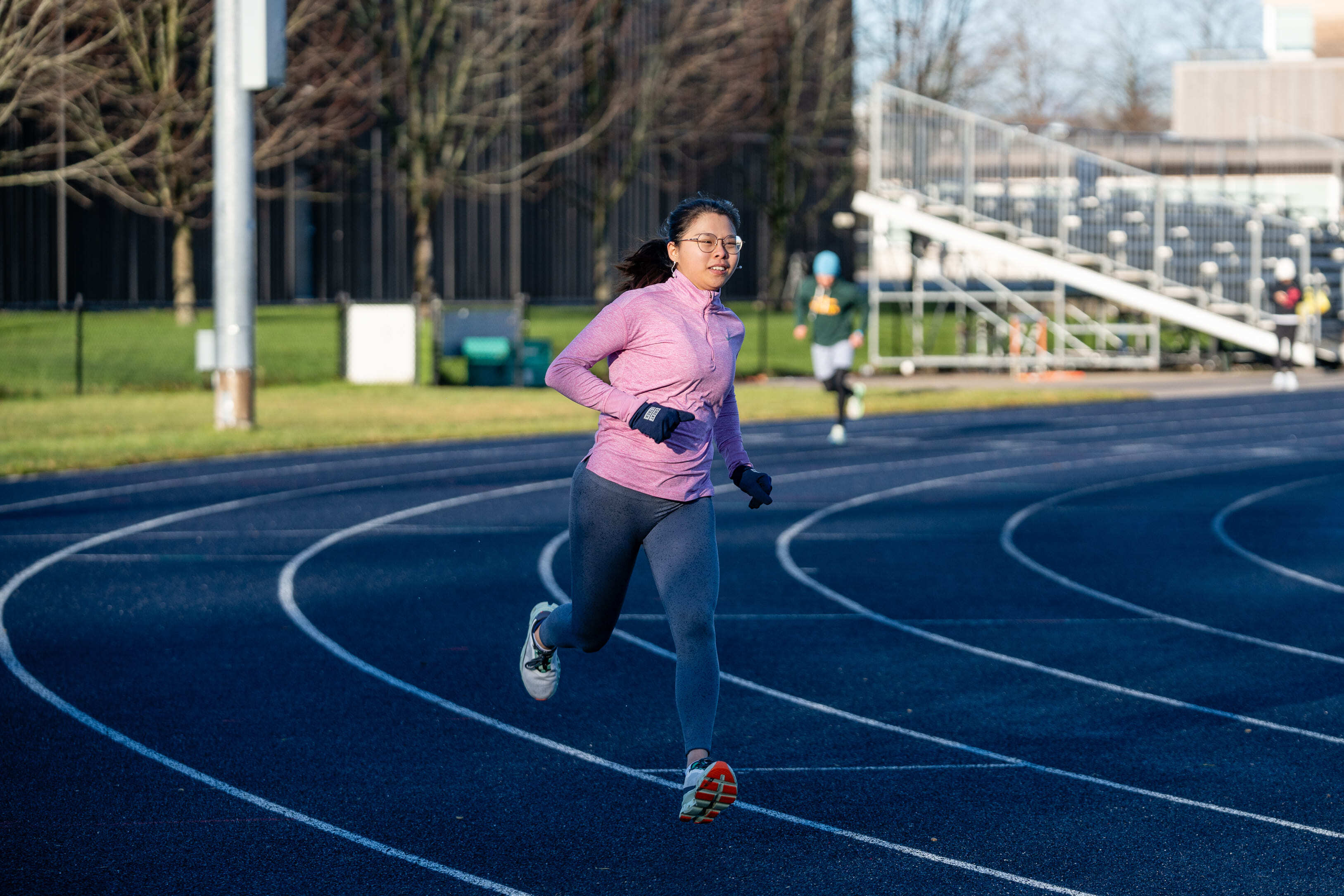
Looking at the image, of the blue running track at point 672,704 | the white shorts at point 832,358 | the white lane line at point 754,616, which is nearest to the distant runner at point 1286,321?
the white shorts at point 832,358

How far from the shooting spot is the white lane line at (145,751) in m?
5.44

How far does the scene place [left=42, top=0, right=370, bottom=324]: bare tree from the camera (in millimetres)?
32938

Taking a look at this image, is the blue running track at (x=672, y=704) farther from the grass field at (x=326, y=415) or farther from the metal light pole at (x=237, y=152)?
the metal light pole at (x=237, y=152)

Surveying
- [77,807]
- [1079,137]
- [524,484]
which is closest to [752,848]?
[77,807]

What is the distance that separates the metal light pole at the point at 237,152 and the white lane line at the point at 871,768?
1380 centimetres

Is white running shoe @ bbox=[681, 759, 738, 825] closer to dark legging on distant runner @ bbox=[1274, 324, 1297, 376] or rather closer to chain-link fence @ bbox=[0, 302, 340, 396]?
chain-link fence @ bbox=[0, 302, 340, 396]

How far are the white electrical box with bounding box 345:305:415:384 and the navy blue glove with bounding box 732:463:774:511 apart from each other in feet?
78.1

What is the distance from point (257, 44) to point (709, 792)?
15495 millimetres

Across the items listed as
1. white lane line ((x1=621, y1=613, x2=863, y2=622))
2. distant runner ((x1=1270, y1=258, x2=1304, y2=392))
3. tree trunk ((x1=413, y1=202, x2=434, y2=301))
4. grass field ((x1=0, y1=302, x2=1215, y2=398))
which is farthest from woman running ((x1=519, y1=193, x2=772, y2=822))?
tree trunk ((x1=413, y1=202, x2=434, y2=301))

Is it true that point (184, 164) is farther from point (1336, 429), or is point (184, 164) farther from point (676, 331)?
point (676, 331)

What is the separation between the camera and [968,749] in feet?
22.8

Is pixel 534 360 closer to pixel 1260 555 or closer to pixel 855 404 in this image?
pixel 855 404

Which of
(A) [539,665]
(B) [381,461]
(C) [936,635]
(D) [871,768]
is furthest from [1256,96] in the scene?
(A) [539,665]

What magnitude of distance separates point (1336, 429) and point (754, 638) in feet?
49.9
